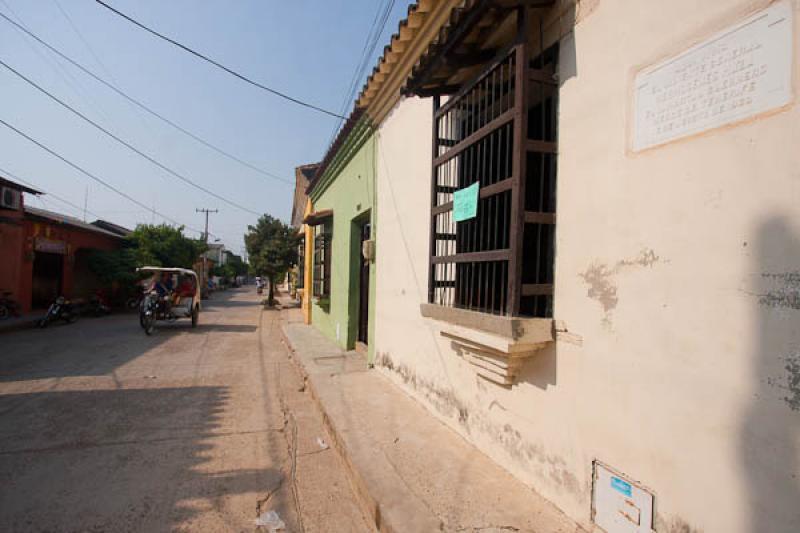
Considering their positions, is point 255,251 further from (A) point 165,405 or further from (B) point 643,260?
(B) point 643,260

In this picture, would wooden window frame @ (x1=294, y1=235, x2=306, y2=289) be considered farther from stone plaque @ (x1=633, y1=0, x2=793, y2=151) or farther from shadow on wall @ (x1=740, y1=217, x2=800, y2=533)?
shadow on wall @ (x1=740, y1=217, x2=800, y2=533)

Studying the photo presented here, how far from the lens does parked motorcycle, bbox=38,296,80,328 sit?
37.9 ft

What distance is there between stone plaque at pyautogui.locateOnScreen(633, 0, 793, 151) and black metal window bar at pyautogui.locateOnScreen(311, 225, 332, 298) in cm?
807

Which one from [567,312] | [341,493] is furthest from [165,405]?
[567,312]

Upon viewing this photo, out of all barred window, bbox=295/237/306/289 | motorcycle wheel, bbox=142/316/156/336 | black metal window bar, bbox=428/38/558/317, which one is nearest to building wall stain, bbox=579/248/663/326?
black metal window bar, bbox=428/38/558/317

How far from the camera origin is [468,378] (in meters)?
3.41

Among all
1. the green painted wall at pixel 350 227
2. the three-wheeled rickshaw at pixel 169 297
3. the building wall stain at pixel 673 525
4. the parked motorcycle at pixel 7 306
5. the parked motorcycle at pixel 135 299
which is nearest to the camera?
the building wall stain at pixel 673 525

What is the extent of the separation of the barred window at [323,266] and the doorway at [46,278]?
446 inches

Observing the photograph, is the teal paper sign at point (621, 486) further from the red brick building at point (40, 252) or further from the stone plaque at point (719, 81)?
the red brick building at point (40, 252)

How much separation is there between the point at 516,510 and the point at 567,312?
1.20m

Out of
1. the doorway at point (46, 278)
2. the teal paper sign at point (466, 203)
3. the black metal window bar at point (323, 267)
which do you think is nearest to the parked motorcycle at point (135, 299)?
the doorway at point (46, 278)

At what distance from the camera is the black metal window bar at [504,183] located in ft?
7.91

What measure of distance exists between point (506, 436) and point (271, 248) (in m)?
18.4

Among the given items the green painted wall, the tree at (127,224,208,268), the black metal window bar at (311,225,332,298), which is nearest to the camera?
the green painted wall
